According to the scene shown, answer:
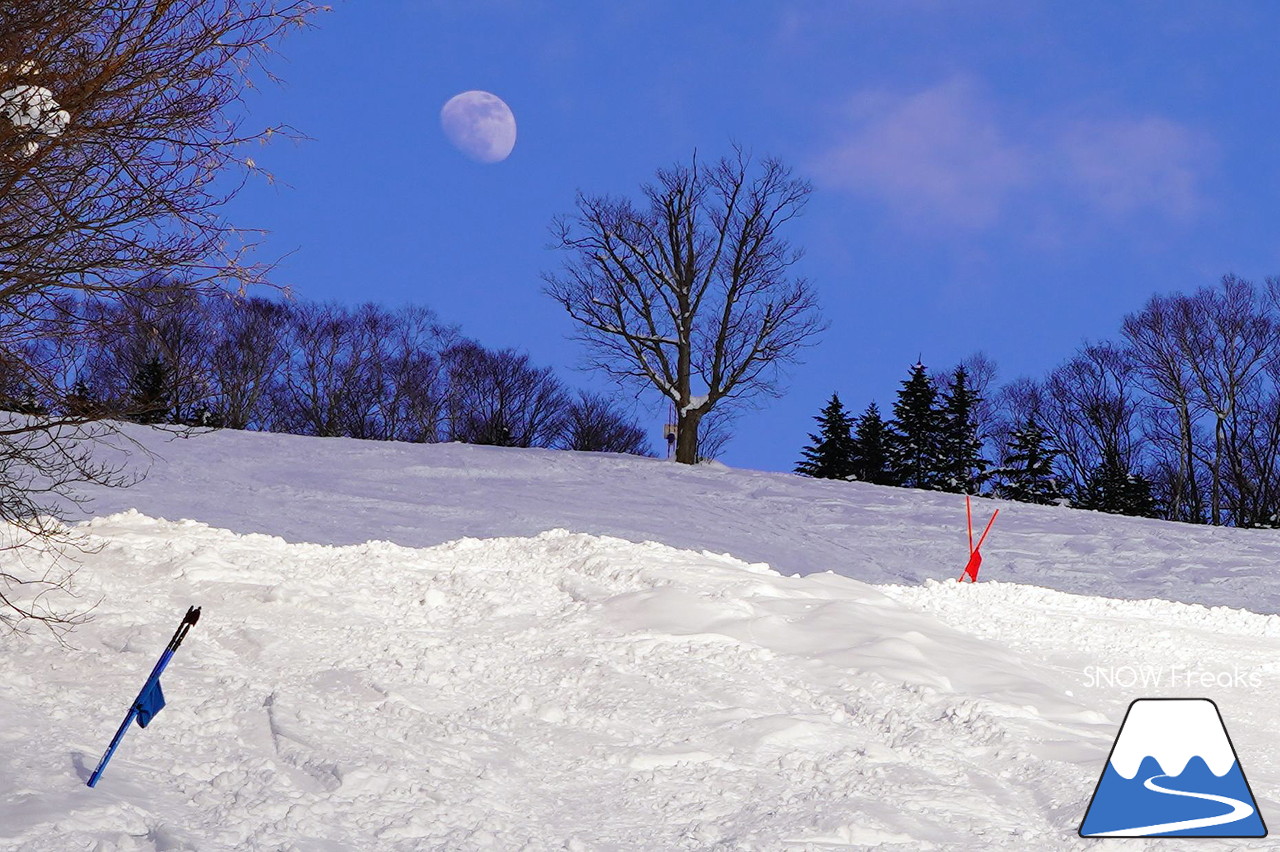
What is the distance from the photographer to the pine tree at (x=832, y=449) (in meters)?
41.3

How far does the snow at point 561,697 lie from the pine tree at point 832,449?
26635 mm

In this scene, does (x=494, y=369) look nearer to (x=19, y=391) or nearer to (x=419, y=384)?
(x=419, y=384)

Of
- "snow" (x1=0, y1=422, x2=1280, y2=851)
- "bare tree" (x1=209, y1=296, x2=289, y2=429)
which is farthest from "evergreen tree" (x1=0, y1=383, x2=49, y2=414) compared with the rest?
"bare tree" (x1=209, y1=296, x2=289, y2=429)

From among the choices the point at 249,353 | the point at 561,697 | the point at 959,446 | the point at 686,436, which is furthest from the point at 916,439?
the point at 561,697

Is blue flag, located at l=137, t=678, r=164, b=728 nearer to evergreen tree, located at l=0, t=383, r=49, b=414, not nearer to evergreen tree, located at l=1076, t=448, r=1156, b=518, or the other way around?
evergreen tree, located at l=0, t=383, r=49, b=414

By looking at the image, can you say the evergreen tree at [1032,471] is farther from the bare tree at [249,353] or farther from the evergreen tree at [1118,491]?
the bare tree at [249,353]

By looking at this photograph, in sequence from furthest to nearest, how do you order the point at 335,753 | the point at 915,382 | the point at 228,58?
the point at 915,382, the point at 228,58, the point at 335,753

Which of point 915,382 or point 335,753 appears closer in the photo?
point 335,753

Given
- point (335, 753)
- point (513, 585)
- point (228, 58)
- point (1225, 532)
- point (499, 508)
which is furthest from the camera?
point (1225, 532)

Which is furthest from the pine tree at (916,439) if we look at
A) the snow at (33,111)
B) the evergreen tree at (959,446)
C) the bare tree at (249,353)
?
the snow at (33,111)

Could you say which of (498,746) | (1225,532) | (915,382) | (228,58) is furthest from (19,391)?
(915,382)

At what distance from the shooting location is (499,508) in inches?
681

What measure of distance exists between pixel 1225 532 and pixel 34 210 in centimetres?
1933

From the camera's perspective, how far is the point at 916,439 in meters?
40.1
